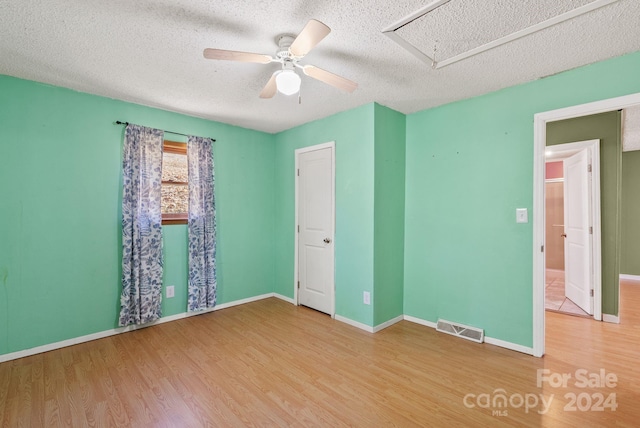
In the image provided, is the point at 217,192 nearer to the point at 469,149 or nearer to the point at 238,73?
the point at 238,73

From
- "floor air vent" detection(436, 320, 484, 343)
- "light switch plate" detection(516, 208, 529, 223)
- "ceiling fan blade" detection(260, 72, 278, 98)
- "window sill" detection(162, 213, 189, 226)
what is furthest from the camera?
"window sill" detection(162, 213, 189, 226)

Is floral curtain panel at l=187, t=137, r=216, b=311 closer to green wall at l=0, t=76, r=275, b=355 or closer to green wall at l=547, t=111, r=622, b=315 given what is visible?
green wall at l=0, t=76, r=275, b=355

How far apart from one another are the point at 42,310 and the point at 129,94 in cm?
223

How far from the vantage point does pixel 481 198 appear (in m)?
2.91

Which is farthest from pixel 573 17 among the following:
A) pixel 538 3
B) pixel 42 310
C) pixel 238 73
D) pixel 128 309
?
pixel 42 310

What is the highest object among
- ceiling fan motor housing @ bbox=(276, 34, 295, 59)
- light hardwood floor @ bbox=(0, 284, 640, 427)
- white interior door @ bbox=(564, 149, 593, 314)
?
ceiling fan motor housing @ bbox=(276, 34, 295, 59)

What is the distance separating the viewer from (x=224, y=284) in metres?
3.89

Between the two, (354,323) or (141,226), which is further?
(354,323)

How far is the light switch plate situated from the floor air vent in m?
1.17

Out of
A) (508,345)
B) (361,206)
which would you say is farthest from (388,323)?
(361,206)

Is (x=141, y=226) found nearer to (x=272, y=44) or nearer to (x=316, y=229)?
(x=316, y=229)

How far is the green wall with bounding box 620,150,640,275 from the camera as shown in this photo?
5.46 metres

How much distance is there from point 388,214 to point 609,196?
2.64 m

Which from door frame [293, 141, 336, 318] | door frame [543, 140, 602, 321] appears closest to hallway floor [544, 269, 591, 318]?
door frame [543, 140, 602, 321]
